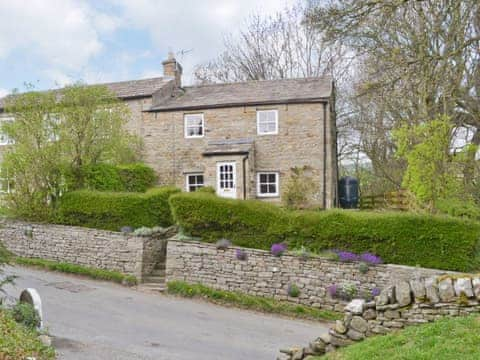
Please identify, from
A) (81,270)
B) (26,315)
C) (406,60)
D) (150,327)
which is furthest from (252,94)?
(26,315)

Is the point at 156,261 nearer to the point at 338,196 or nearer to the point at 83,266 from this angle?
the point at 83,266

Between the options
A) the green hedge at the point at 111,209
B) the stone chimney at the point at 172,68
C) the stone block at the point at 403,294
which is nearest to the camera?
the stone block at the point at 403,294

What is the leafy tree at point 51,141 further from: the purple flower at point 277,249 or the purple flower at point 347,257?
the purple flower at point 347,257

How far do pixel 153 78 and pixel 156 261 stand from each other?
13.1 meters

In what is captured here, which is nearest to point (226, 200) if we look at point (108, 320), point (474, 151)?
point (108, 320)

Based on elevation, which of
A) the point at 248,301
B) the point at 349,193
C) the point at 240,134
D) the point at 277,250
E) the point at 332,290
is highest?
the point at 240,134

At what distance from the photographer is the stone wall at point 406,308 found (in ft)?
19.3

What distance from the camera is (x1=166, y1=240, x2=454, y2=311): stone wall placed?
12312 mm

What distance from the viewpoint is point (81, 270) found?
15336 millimetres

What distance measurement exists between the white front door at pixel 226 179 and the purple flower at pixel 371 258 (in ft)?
28.8

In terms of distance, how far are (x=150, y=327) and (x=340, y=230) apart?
6477 mm

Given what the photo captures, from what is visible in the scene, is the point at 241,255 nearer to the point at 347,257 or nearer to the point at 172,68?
the point at 347,257

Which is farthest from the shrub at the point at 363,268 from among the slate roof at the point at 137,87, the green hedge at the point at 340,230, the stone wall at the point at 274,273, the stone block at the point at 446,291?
the slate roof at the point at 137,87

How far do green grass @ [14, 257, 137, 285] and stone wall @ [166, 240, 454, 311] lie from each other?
1.69 meters
